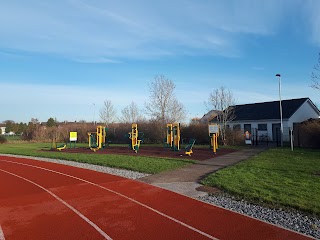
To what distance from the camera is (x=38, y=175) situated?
13.6m

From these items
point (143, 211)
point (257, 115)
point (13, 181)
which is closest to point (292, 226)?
point (143, 211)

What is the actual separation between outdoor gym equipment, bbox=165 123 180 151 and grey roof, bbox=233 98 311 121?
1624cm

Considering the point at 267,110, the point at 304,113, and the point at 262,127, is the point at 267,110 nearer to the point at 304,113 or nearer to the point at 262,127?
the point at 262,127

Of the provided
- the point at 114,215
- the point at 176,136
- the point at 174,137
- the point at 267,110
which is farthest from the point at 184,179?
the point at 267,110

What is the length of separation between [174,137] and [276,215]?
1681 centimetres

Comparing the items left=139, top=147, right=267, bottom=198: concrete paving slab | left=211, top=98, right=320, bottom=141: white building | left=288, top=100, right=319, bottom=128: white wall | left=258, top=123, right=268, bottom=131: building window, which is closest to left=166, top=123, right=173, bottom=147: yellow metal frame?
left=139, top=147, right=267, bottom=198: concrete paving slab

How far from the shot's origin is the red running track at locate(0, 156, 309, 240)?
226 inches

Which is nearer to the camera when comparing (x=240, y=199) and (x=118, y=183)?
(x=240, y=199)

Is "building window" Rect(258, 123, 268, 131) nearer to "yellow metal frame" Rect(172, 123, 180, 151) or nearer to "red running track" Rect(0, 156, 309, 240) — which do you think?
"yellow metal frame" Rect(172, 123, 180, 151)

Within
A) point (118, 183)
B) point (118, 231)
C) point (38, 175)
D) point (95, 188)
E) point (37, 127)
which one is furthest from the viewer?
point (37, 127)

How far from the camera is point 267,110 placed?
37344mm

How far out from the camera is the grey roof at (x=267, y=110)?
34312 millimetres

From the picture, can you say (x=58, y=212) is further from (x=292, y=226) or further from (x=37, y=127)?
(x=37, y=127)

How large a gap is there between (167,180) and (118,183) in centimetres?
196
